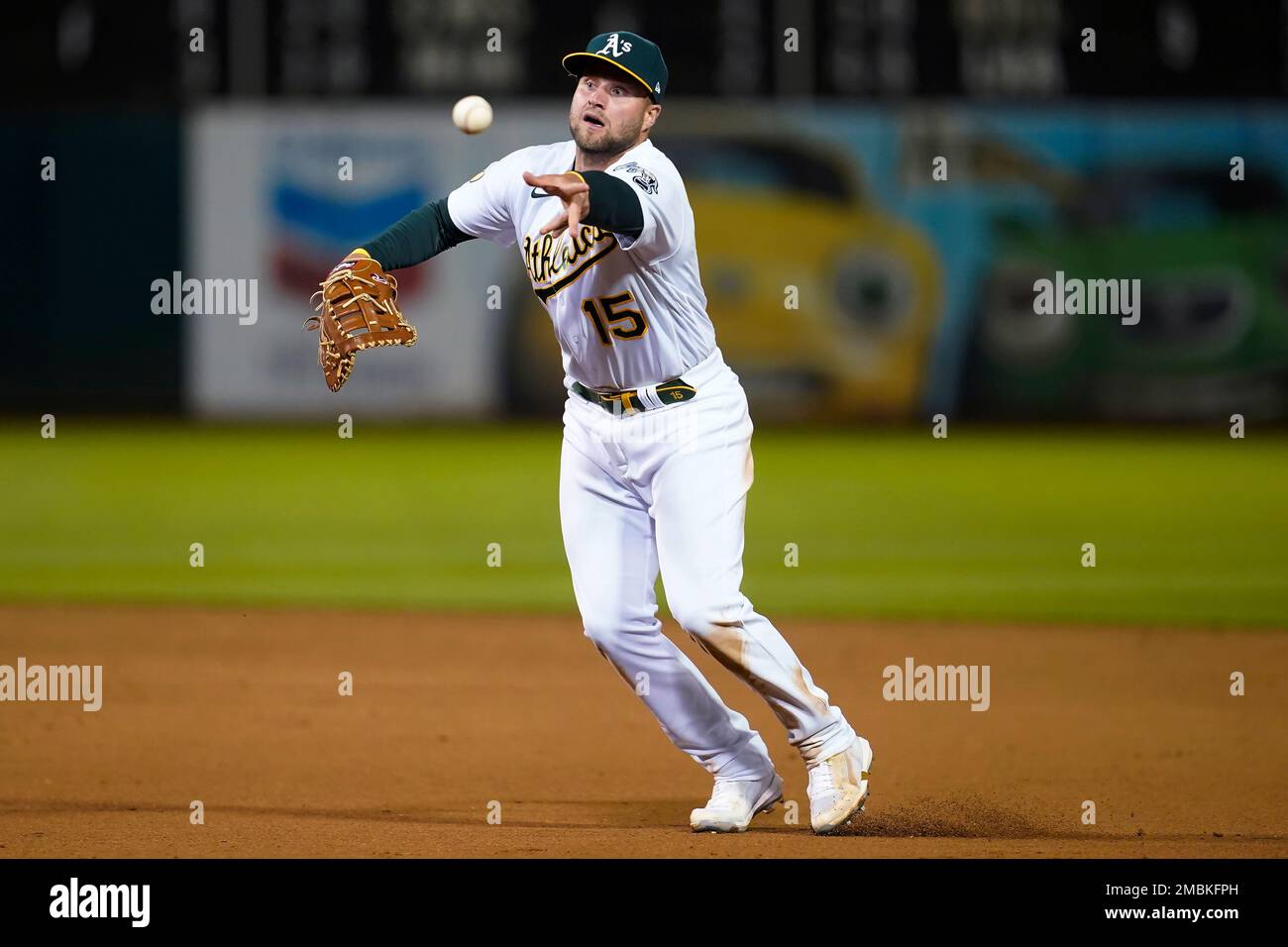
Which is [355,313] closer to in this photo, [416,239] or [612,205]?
[416,239]

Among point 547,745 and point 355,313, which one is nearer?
point 355,313

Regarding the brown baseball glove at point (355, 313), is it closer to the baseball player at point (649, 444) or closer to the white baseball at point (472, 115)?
the baseball player at point (649, 444)

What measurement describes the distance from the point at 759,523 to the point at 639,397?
7.93 metres

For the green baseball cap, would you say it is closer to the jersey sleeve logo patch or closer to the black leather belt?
the jersey sleeve logo patch

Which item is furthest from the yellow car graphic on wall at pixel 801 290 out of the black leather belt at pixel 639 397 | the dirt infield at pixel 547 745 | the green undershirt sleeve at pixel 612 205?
the green undershirt sleeve at pixel 612 205

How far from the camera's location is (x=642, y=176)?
4.51 m

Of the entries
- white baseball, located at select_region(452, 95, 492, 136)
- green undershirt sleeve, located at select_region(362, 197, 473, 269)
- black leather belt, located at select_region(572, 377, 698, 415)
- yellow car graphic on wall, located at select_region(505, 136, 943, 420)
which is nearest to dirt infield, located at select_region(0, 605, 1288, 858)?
black leather belt, located at select_region(572, 377, 698, 415)

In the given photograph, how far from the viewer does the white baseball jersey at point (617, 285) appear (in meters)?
4.67

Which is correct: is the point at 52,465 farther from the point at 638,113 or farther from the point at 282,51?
the point at 638,113

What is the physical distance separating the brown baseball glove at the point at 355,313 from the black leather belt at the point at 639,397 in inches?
22.2

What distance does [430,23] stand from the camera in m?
18.2

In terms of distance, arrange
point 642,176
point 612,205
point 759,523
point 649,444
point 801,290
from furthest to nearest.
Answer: point 801,290
point 759,523
point 649,444
point 642,176
point 612,205

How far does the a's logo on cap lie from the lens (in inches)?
184

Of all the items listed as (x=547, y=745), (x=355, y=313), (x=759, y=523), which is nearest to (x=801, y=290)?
(x=759, y=523)
